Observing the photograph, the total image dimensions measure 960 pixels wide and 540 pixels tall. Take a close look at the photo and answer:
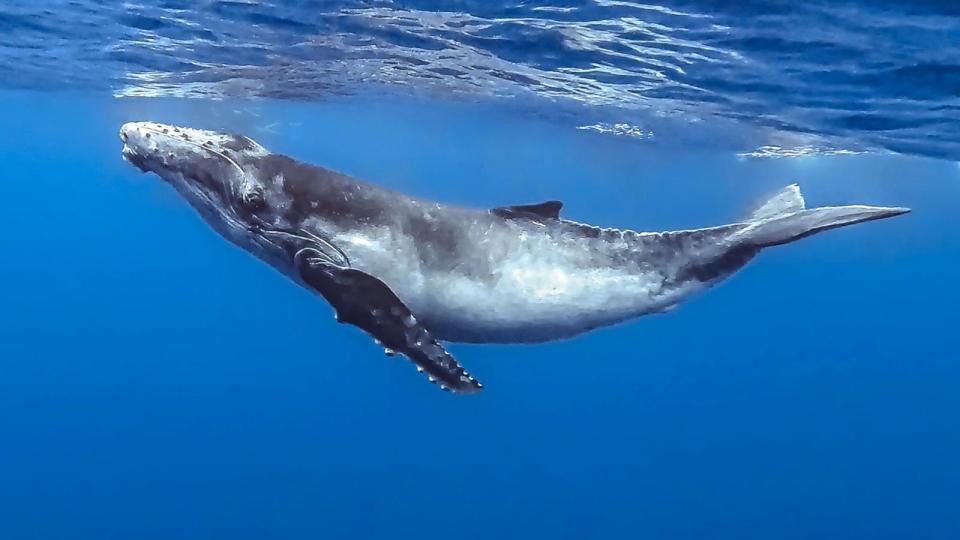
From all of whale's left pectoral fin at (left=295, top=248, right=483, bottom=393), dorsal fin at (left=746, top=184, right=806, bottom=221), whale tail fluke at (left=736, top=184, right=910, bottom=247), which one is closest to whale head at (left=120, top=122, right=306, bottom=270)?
whale's left pectoral fin at (left=295, top=248, right=483, bottom=393)

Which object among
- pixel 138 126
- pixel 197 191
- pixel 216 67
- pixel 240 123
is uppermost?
pixel 138 126

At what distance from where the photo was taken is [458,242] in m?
7.32

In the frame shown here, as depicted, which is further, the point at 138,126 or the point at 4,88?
the point at 4,88

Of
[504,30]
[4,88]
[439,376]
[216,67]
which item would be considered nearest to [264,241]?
[439,376]

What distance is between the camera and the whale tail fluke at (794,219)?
7.09m

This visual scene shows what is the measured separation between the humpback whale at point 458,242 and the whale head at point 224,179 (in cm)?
1

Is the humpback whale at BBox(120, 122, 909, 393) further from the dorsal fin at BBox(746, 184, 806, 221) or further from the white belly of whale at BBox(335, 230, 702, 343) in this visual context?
the dorsal fin at BBox(746, 184, 806, 221)

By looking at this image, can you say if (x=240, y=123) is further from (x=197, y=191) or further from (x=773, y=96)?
(x=197, y=191)

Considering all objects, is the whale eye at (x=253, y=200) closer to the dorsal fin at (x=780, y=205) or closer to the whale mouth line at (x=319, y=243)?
the whale mouth line at (x=319, y=243)

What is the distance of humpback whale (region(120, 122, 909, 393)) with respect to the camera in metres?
7.12

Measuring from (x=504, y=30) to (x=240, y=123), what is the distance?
80.5ft

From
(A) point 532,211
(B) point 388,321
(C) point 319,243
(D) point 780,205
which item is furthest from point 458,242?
(D) point 780,205

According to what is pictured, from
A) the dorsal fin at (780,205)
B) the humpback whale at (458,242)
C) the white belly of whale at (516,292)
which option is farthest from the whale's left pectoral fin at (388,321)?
the dorsal fin at (780,205)

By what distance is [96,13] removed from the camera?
1805 cm
